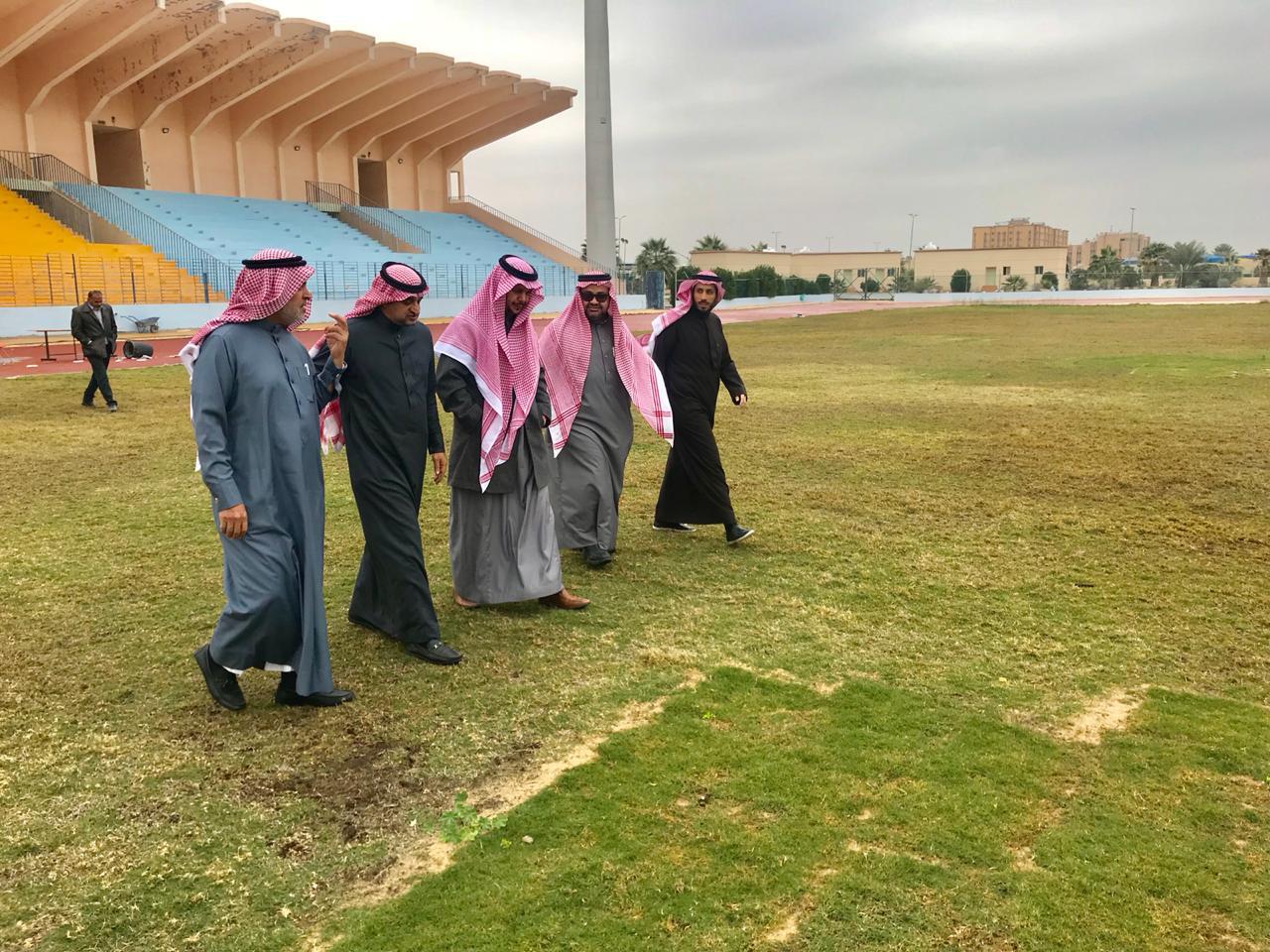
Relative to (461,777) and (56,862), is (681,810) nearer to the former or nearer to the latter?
(461,777)

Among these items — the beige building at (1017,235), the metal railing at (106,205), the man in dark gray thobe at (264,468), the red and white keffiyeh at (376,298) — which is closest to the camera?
the man in dark gray thobe at (264,468)

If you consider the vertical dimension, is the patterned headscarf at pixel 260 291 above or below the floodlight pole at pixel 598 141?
below

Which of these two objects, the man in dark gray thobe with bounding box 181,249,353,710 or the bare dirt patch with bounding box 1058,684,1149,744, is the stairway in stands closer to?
the man in dark gray thobe with bounding box 181,249,353,710

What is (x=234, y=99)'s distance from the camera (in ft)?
113

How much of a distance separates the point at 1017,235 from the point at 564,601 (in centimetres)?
10989

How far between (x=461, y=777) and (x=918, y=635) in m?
2.18

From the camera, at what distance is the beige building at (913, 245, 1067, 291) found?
74.8 metres

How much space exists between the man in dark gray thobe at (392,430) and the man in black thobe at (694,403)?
212cm

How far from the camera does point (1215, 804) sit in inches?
117

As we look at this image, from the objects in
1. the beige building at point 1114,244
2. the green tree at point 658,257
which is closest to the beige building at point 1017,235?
the beige building at point 1114,244

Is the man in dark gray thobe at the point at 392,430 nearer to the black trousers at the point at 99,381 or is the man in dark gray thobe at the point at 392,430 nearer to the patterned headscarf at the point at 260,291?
the patterned headscarf at the point at 260,291

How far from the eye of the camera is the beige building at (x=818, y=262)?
262 feet

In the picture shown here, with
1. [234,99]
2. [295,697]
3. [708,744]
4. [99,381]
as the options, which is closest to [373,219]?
[234,99]

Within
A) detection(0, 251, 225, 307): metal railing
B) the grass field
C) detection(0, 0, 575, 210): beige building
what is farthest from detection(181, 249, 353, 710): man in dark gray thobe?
detection(0, 0, 575, 210): beige building
